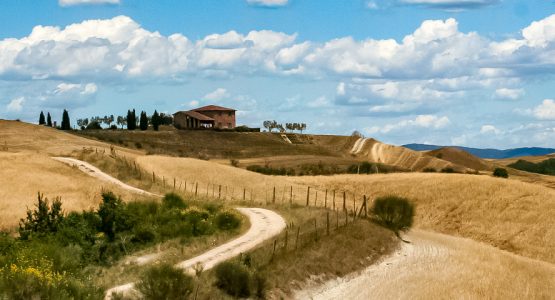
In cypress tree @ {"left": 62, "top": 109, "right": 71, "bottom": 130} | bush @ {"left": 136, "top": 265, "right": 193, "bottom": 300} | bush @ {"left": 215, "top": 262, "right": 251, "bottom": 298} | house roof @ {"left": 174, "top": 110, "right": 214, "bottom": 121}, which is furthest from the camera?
house roof @ {"left": 174, "top": 110, "right": 214, "bottom": 121}

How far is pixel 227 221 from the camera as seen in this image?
46.9 m

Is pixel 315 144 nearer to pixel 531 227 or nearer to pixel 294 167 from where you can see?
pixel 294 167

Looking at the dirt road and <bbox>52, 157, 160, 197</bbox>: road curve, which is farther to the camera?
<bbox>52, 157, 160, 197</bbox>: road curve

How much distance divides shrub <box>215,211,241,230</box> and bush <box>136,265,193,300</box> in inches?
796

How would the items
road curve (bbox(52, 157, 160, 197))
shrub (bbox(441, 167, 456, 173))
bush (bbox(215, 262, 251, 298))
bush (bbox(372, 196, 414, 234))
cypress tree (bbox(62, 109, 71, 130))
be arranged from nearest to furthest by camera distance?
1. bush (bbox(215, 262, 251, 298))
2. bush (bbox(372, 196, 414, 234))
3. road curve (bbox(52, 157, 160, 197))
4. shrub (bbox(441, 167, 456, 173))
5. cypress tree (bbox(62, 109, 71, 130))

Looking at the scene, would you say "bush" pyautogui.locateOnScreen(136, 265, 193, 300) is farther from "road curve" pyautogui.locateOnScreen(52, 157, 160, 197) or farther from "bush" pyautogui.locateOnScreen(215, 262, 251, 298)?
"road curve" pyautogui.locateOnScreen(52, 157, 160, 197)

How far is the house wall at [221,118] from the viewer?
186875mm

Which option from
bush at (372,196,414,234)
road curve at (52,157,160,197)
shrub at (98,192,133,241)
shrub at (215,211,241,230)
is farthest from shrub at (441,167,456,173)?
shrub at (98,192,133,241)

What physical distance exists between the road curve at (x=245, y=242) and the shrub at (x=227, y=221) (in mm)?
933

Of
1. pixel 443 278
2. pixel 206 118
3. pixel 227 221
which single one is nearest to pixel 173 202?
pixel 227 221

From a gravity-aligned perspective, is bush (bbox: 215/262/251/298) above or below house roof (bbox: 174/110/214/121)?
below

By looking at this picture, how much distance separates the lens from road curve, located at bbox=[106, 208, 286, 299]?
1261 inches

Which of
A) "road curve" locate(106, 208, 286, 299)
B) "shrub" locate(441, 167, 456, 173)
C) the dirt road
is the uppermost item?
"shrub" locate(441, 167, 456, 173)

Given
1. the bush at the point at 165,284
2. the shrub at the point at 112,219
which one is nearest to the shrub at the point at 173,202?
the shrub at the point at 112,219
